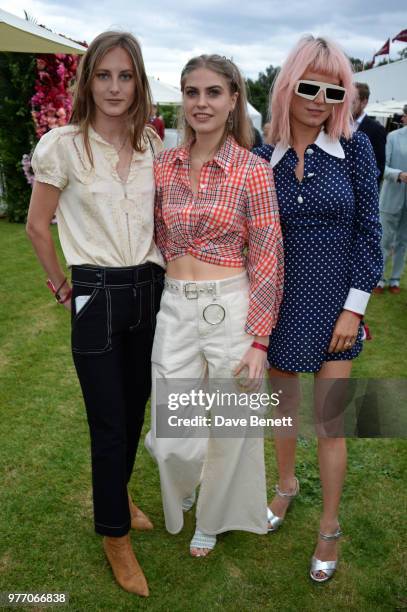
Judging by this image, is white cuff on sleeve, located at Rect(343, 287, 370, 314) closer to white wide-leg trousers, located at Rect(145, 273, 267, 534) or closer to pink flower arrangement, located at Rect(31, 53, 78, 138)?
white wide-leg trousers, located at Rect(145, 273, 267, 534)

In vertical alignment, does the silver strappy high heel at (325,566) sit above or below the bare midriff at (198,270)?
below

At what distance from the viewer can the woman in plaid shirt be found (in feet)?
6.68

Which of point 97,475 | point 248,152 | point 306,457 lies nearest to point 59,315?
point 306,457

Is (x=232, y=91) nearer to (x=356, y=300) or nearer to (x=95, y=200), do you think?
(x=95, y=200)

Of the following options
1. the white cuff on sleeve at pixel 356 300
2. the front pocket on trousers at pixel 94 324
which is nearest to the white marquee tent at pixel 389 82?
the white cuff on sleeve at pixel 356 300

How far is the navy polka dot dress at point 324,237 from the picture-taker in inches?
82.1

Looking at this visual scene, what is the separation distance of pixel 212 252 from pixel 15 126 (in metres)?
9.01

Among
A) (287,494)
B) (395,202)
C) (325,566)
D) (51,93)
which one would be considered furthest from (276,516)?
(51,93)

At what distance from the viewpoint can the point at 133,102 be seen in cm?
214

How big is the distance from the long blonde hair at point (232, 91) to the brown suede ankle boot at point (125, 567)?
5.48 ft

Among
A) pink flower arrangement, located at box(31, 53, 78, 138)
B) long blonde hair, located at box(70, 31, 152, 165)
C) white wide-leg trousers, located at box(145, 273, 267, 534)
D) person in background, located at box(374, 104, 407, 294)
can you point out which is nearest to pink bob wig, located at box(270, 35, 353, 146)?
long blonde hair, located at box(70, 31, 152, 165)

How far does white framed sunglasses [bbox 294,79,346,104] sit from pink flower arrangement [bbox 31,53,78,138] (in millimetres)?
8123

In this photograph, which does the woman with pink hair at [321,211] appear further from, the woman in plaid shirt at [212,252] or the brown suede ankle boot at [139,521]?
the brown suede ankle boot at [139,521]

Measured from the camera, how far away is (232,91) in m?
2.12
